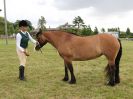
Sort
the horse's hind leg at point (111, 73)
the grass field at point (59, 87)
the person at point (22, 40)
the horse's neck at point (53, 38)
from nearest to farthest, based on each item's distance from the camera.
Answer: the grass field at point (59, 87) → the horse's hind leg at point (111, 73) → the horse's neck at point (53, 38) → the person at point (22, 40)

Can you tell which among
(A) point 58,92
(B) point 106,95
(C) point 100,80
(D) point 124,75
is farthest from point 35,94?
(D) point 124,75

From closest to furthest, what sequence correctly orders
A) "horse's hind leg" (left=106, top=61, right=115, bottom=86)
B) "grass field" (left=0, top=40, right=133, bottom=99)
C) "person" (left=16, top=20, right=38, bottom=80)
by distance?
"grass field" (left=0, top=40, right=133, bottom=99)
"horse's hind leg" (left=106, top=61, right=115, bottom=86)
"person" (left=16, top=20, right=38, bottom=80)

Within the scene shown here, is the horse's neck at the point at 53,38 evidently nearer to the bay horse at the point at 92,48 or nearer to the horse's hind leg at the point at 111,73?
the bay horse at the point at 92,48

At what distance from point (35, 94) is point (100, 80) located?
291cm

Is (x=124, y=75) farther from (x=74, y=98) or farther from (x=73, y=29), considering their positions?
(x=74, y=98)

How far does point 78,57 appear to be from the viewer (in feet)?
30.8

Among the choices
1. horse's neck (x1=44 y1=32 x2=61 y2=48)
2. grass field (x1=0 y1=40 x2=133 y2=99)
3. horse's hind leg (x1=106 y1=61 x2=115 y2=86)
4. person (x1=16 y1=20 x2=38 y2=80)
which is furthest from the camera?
person (x1=16 y1=20 x2=38 y2=80)

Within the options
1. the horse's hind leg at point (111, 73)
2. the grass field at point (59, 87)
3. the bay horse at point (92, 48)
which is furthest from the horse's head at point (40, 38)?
the horse's hind leg at point (111, 73)

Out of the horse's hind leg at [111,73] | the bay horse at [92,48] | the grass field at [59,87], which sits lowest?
the grass field at [59,87]

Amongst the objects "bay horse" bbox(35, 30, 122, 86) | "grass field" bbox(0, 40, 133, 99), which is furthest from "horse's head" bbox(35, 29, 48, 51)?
"grass field" bbox(0, 40, 133, 99)

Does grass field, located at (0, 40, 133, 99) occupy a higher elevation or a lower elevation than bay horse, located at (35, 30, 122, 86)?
lower

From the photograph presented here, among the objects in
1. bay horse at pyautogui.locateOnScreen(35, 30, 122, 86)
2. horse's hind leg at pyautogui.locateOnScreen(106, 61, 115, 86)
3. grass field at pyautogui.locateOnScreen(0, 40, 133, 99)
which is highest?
bay horse at pyautogui.locateOnScreen(35, 30, 122, 86)

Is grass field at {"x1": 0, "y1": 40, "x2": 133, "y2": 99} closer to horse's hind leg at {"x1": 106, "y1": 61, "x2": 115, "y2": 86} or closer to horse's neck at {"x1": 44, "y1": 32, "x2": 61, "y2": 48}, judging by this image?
horse's hind leg at {"x1": 106, "y1": 61, "x2": 115, "y2": 86}

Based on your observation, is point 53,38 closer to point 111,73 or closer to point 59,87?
point 59,87
